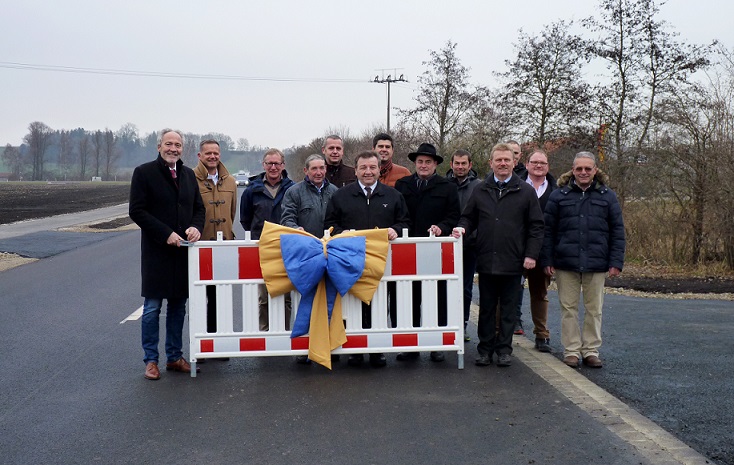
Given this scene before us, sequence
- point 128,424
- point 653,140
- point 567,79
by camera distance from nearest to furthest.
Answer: point 128,424
point 653,140
point 567,79

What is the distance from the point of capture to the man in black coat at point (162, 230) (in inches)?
257

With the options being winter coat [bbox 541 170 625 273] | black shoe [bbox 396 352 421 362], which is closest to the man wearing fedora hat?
black shoe [bbox 396 352 421 362]

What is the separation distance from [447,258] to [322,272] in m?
1.16

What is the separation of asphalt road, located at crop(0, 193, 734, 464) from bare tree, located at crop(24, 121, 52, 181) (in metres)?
163

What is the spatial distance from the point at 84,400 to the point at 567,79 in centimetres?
1963

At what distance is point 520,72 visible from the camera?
A: 79.6 feet

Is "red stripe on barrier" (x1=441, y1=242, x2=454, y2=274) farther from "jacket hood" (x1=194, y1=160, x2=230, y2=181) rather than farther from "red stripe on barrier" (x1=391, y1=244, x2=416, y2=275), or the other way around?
"jacket hood" (x1=194, y1=160, x2=230, y2=181)

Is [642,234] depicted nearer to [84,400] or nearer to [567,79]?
[567,79]

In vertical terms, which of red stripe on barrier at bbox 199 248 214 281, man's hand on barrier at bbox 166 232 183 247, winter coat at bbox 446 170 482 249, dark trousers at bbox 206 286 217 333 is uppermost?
winter coat at bbox 446 170 482 249

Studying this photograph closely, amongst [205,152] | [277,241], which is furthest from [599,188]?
[205,152]

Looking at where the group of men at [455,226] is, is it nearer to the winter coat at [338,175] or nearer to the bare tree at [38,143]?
the winter coat at [338,175]

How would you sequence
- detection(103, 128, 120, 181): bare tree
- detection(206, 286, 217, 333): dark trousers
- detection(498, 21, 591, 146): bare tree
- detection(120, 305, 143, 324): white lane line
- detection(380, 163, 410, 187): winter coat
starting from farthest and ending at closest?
detection(103, 128, 120, 181): bare tree
detection(498, 21, 591, 146): bare tree
detection(120, 305, 143, 324): white lane line
detection(380, 163, 410, 187): winter coat
detection(206, 286, 217, 333): dark trousers

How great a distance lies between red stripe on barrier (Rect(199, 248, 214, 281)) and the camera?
21.6 ft

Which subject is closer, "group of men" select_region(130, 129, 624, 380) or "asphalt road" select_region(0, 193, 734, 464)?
"asphalt road" select_region(0, 193, 734, 464)
